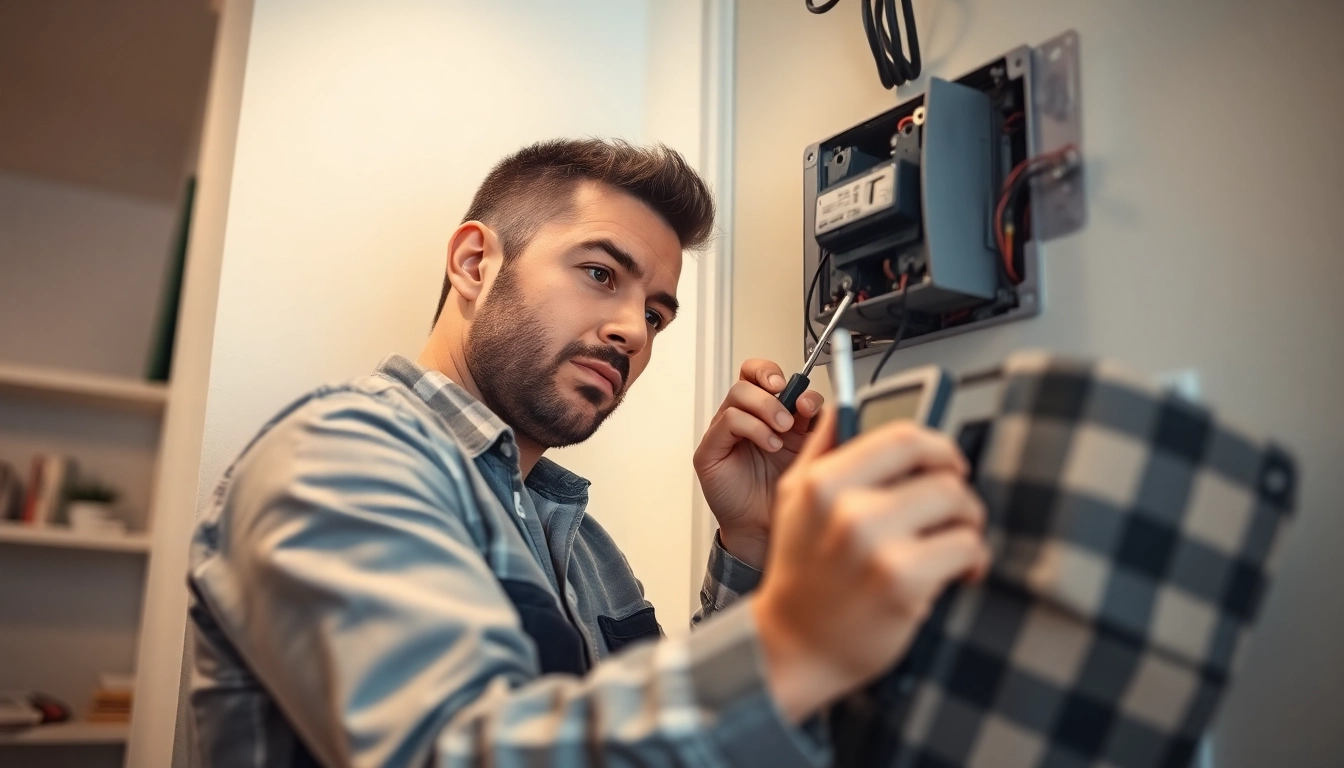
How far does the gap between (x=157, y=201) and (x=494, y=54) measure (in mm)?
1982

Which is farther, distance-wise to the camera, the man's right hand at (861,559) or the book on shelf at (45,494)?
the book on shelf at (45,494)

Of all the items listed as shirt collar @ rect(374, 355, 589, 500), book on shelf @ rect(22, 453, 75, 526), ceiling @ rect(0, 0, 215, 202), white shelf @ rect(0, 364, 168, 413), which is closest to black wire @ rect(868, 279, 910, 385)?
shirt collar @ rect(374, 355, 589, 500)

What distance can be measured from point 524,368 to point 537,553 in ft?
0.76

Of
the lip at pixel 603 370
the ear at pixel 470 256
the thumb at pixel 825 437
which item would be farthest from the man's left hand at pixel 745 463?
the thumb at pixel 825 437

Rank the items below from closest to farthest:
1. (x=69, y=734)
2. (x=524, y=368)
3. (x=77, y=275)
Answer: (x=524, y=368) < (x=69, y=734) < (x=77, y=275)

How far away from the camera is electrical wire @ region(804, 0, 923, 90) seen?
113 cm

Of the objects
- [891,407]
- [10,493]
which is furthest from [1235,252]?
[10,493]

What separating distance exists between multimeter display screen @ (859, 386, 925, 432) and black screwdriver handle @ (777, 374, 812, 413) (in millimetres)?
423

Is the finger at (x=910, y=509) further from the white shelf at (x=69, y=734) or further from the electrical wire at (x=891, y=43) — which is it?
the white shelf at (x=69, y=734)

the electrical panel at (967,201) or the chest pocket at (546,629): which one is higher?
the electrical panel at (967,201)

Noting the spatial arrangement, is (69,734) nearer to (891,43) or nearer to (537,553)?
(537,553)

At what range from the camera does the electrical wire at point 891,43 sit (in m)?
1.13

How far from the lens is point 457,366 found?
4.02 ft

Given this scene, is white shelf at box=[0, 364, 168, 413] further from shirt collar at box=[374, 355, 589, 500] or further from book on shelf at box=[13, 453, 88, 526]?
shirt collar at box=[374, 355, 589, 500]
